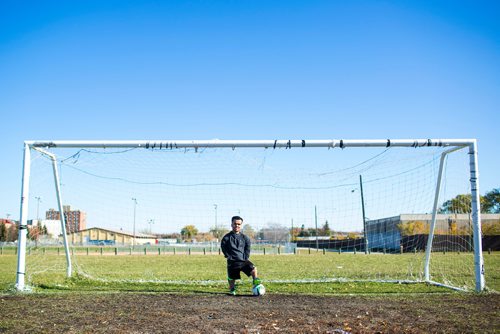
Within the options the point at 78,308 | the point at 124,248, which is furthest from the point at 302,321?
the point at 124,248

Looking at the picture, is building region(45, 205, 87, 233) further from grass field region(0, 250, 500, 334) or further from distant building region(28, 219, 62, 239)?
grass field region(0, 250, 500, 334)

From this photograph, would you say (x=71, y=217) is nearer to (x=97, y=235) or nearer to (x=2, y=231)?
(x=97, y=235)

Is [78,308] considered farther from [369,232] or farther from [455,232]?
[455,232]

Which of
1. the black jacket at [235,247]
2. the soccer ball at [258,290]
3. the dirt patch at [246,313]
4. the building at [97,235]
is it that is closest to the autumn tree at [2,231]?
the building at [97,235]

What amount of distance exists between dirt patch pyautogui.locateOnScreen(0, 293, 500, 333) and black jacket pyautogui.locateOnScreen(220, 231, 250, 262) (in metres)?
0.87

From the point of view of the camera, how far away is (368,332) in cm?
557

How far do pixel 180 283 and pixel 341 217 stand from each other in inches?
205

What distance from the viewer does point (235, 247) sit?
9258 millimetres

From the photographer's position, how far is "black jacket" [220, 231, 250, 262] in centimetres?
921

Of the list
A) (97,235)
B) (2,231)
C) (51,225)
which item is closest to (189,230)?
(51,225)

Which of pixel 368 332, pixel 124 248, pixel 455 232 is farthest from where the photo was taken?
pixel 124 248

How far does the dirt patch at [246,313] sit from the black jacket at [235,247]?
34.3 inches

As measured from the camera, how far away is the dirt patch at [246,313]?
19.2 ft

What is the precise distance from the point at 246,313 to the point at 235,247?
8.06ft
